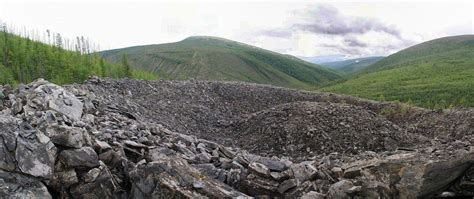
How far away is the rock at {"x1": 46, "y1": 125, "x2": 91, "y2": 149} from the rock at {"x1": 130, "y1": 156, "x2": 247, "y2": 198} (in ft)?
6.93

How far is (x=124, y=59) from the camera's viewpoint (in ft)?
279

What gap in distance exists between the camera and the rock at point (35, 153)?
10.3 m

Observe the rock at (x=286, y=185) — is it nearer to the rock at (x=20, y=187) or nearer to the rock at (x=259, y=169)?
the rock at (x=259, y=169)

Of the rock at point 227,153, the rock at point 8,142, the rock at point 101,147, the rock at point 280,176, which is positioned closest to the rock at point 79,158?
the rock at point 101,147

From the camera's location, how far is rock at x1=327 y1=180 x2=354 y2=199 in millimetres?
10453

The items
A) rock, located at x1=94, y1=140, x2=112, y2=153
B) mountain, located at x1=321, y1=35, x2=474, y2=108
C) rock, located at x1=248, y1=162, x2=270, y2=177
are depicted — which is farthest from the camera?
mountain, located at x1=321, y1=35, x2=474, y2=108

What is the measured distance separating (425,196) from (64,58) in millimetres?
85991

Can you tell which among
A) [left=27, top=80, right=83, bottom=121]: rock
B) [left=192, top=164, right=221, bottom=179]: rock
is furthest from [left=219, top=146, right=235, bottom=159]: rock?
[left=27, top=80, right=83, bottom=121]: rock

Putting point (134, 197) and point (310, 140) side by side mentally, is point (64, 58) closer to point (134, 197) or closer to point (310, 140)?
point (310, 140)

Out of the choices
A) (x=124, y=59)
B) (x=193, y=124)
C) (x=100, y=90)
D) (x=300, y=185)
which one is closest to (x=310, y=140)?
(x=193, y=124)

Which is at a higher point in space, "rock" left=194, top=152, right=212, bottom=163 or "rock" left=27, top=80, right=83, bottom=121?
"rock" left=27, top=80, right=83, bottom=121

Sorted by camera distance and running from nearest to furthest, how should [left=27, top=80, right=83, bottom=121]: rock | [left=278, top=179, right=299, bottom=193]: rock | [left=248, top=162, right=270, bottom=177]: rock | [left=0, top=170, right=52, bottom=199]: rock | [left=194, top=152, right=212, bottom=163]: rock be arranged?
[left=0, top=170, right=52, bottom=199]: rock → [left=278, top=179, right=299, bottom=193]: rock → [left=248, top=162, right=270, bottom=177]: rock → [left=194, top=152, right=212, bottom=163]: rock → [left=27, top=80, right=83, bottom=121]: rock

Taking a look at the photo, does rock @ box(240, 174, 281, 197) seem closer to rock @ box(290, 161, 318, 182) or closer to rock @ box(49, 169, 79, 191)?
rock @ box(290, 161, 318, 182)

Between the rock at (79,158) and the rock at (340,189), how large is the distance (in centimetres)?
742
